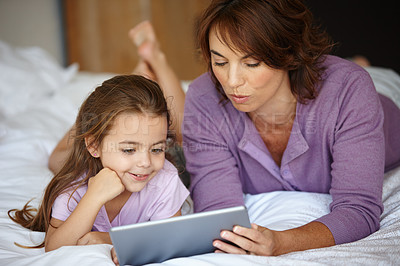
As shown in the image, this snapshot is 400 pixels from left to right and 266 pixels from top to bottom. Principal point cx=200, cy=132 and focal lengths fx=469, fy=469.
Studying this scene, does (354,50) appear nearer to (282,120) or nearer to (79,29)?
(79,29)

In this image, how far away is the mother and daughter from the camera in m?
1.21

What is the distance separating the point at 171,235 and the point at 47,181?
0.75 meters

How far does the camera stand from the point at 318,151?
141 centimetres

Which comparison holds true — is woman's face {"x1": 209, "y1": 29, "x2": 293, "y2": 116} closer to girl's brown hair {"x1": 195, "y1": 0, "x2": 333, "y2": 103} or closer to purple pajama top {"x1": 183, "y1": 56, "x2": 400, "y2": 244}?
girl's brown hair {"x1": 195, "y1": 0, "x2": 333, "y2": 103}

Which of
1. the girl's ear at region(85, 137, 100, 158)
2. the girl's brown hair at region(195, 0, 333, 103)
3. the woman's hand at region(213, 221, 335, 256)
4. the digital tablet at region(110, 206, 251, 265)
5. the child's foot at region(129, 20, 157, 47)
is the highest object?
the child's foot at region(129, 20, 157, 47)

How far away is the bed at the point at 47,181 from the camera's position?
1.02m

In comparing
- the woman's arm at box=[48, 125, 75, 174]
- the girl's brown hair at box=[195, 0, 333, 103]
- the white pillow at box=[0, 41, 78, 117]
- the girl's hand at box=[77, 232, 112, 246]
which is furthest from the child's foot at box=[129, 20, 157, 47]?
the girl's hand at box=[77, 232, 112, 246]

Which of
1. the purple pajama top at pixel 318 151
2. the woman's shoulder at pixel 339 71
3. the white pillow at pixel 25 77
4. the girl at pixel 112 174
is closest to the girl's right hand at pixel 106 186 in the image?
the girl at pixel 112 174

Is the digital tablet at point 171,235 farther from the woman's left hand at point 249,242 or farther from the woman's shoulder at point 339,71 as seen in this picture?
the woman's shoulder at point 339,71

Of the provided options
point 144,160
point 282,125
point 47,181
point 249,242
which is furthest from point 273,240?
point 47,181

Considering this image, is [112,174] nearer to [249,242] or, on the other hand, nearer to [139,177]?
[139,177]

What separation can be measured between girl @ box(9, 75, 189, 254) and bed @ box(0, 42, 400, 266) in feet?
0.29

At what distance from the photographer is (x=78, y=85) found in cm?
247

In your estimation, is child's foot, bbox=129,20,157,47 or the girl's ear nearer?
the girl's ear
